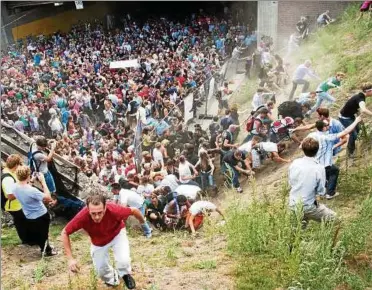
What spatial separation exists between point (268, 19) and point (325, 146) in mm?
12147

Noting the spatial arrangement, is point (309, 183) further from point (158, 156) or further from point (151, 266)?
point (158, 156)

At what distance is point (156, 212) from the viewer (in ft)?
27.4

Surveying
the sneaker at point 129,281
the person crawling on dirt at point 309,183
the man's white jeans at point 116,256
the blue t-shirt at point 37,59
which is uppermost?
the person crawling on dirt at point 309,183

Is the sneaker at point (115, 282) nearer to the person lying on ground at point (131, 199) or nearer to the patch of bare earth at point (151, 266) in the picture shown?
the patch of bare earth at point (151, 266)

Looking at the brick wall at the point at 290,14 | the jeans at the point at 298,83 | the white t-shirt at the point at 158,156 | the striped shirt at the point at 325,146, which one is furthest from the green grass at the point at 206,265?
the brick wall at the point at 290,14

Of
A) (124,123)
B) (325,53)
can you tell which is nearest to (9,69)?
(124,123)

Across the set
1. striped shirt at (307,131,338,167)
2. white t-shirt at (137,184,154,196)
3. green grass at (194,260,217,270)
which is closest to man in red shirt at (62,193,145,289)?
green grass at (194,260,217,270)

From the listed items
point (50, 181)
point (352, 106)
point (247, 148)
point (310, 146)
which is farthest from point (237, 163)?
point (310, 146)

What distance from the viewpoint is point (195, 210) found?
780cm

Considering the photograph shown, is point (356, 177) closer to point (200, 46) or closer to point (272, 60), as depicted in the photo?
point (272, 60)

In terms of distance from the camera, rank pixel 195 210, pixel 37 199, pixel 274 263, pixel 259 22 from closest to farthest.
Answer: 1. pixel 274 263
2. pixel 37 199
3. pixel 195 210
4. pixel 259 22

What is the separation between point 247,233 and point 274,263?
46cm

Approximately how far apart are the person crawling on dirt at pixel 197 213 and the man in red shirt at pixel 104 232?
2.35 m

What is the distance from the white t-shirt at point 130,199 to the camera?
824 centimetres
